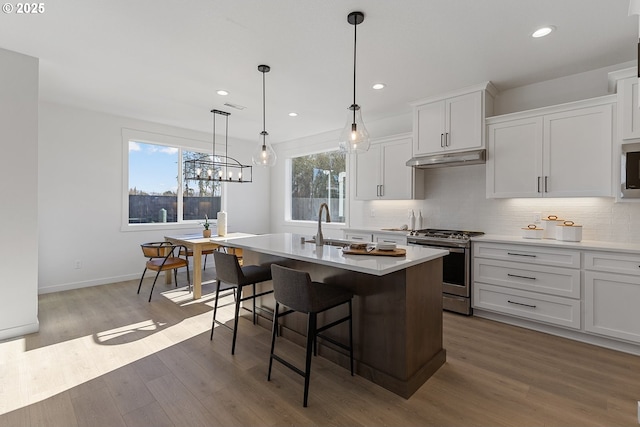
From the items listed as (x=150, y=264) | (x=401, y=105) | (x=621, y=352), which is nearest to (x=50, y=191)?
(x=150, y=264)

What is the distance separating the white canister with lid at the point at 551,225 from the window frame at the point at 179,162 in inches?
203

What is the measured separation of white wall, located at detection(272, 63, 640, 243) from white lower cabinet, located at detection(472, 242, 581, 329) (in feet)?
1.97

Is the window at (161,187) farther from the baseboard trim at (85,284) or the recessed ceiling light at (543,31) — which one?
the recessed ceiling light at (543,31)

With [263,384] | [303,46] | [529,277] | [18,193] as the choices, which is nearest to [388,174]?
[529,277]

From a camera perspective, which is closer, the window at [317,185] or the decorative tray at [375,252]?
the decorative tray at [375,252]

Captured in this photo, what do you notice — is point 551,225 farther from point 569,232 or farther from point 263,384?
point 263,384

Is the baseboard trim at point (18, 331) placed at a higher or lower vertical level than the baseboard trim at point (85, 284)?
lower

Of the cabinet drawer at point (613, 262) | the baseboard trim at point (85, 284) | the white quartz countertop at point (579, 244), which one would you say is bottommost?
the baseboard trim at point (85, 284)

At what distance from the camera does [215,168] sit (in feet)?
18.7

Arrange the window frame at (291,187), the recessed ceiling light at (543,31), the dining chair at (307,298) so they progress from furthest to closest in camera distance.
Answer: the window frame at (291,187), the recessed ceiling light at (543,31), the dining chair at (307,298)

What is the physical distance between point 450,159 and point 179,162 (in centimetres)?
464

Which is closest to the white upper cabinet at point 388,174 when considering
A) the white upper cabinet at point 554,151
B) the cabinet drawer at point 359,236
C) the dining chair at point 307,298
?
the cabinet drawer at point 359,236

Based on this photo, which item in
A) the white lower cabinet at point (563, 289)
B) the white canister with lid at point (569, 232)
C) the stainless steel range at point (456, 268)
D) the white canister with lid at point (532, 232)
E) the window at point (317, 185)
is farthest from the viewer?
the window at point (317, 185)

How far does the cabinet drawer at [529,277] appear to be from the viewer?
2971mm
